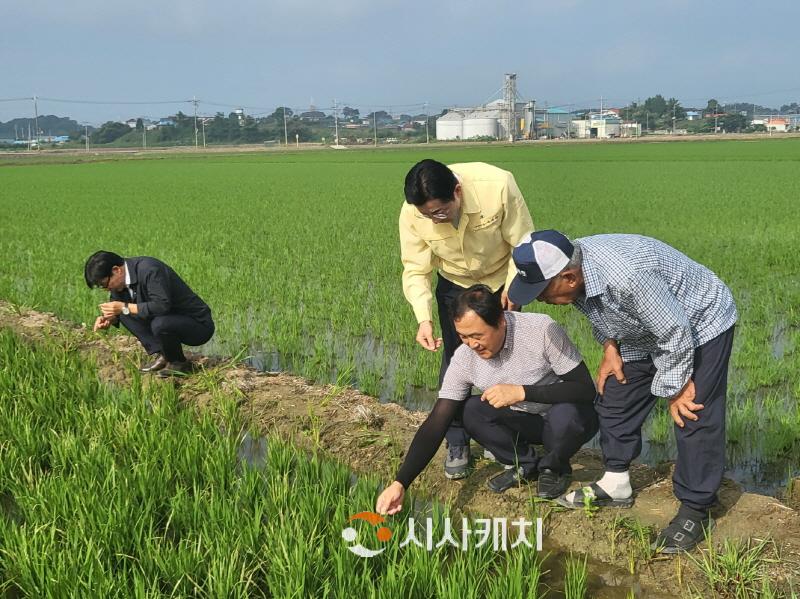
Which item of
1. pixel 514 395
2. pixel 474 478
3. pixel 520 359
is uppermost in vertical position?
pixel 520 359

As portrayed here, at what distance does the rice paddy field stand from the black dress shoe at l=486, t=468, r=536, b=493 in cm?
33

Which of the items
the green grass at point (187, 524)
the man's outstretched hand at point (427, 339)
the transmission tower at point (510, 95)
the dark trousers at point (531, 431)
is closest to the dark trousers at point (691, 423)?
the dark trousers at point (531, 431)

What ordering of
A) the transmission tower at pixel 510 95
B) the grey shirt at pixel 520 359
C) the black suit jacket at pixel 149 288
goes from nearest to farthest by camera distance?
the grey shirt at pixel 520 359, the black suit jacket at pixel 149 288, the transmission tower at pixel 510 95

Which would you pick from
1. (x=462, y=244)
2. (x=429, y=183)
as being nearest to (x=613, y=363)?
(x=462, y=244)

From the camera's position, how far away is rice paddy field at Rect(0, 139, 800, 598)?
229 cm

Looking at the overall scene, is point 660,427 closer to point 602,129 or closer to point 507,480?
point 507,480

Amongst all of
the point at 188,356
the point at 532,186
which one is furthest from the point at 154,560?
the point at 532,186

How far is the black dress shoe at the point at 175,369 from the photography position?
176 inches

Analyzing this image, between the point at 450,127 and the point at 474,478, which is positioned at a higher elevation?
the point at 450,127

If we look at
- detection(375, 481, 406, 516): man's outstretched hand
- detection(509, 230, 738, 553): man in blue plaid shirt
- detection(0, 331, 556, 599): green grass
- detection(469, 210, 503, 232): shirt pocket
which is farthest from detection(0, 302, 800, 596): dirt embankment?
detection(469, 210, 503, 232): shirt pocket

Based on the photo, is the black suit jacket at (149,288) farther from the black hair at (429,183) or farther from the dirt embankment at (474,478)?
the black hair at (429,183)

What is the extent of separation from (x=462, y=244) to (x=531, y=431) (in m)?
0.81

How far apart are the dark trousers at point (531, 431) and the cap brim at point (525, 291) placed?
74cm

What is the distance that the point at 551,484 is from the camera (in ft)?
9.74
